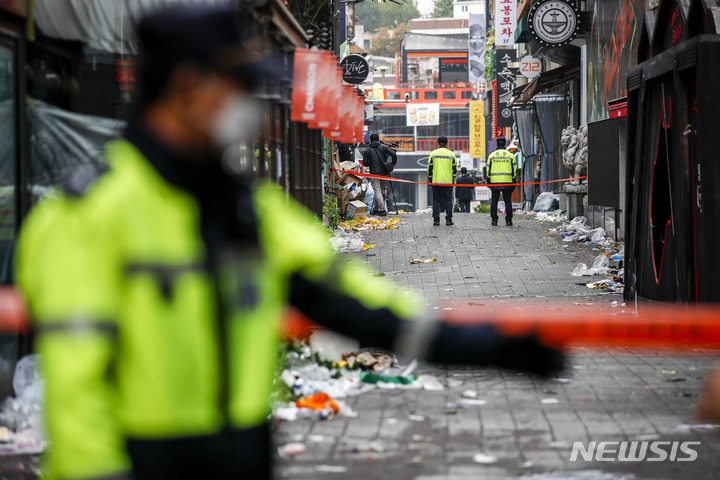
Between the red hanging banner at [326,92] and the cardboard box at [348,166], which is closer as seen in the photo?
the red hanging banner at [326,92]

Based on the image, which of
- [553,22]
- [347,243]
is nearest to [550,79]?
[553,22]

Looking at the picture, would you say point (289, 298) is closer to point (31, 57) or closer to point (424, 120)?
point (31, 57)

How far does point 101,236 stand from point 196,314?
24 centimetres

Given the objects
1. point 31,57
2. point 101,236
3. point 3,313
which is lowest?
point 3,313

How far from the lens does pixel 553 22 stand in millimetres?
22391

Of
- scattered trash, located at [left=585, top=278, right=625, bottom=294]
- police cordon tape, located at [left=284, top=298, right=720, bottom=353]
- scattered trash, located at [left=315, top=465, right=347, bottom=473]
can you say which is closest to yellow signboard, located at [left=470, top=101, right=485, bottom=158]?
scattered trash, located at [left=585, top=278, right=625, bottom=294]

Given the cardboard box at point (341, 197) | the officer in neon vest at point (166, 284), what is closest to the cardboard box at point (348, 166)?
the cardboard box at point (341, 197)

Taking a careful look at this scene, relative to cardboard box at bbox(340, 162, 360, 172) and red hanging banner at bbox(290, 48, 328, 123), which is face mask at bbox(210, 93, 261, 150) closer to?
red hanging banner at bbox(290, 48, 328, 123)

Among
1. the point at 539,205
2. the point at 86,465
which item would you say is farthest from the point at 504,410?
the point at 539,205

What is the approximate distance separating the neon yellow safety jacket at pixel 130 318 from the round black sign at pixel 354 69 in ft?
77.4

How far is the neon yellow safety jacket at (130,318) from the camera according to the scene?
1946 millimetres

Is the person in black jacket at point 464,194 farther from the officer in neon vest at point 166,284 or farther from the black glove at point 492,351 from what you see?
the officer in neon vest at point 166,284

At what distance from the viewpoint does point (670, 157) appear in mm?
8570

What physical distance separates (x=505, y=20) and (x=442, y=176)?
17.0 m
